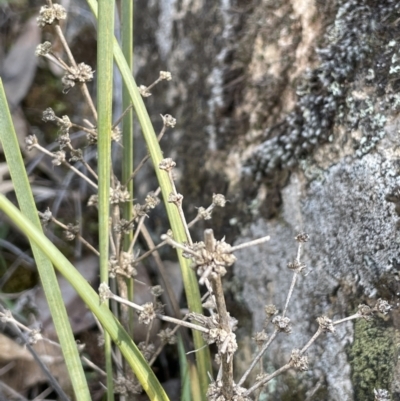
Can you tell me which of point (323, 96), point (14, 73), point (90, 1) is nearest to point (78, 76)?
point (90, 1)

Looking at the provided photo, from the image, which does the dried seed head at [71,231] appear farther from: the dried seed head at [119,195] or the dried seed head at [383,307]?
the dried seed head at [383,307]

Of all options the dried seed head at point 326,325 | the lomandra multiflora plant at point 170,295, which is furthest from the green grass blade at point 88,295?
the dried seed head at point 326,325

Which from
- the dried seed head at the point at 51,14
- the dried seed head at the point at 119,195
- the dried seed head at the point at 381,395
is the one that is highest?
the dried seed head at the point at 51,14

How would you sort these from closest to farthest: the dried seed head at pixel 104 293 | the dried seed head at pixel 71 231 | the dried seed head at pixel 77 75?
the dried seed head at pixel 104 293
the dried seed head at pixel 77 75
the dried seed head at pixel 71 231

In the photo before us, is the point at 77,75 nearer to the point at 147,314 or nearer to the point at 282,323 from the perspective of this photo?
the point at 147,314

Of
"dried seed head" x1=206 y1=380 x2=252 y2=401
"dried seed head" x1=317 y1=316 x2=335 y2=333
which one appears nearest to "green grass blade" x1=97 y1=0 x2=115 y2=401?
"dried seed head" x1=206 y1=380 x2=252 y2=401

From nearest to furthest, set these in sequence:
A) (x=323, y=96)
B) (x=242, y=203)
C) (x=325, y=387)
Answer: (x=325, y=387) < (x=323, y=96) < (x=242, y=203)

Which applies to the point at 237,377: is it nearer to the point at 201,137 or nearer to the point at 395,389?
the point at 395,389
